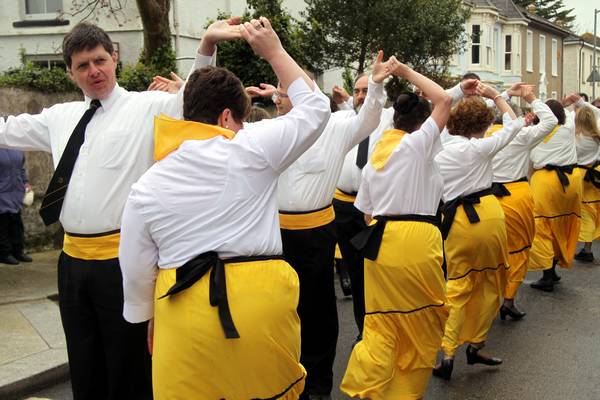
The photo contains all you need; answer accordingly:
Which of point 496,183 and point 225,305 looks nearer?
point 225,305

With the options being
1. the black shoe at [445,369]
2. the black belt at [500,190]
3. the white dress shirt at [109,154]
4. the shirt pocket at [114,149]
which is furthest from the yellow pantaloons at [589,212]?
the shirt pocket at [114,149]

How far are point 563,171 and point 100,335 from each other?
6.29 meters

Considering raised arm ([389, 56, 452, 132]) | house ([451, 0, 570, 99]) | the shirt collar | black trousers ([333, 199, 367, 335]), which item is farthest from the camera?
house ([451, 0, 570, 99])

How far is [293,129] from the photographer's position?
9.09 feet

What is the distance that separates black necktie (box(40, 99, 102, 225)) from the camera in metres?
3.61

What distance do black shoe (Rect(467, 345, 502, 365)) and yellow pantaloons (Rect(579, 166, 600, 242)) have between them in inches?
198

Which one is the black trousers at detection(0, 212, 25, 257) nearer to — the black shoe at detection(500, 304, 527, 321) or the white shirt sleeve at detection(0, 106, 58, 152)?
the white shirt sleeve at detection(0, 106, 58, 152)

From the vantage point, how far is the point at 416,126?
4.56 m

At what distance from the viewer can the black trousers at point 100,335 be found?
3549 millimetres

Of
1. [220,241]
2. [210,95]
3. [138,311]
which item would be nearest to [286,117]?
[210,95]

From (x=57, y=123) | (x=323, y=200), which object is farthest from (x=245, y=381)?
(x=323, y=200)

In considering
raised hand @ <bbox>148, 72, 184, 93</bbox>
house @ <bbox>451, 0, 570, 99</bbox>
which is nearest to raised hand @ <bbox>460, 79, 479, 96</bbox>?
raised hand @ <bbox>148, 72, 184, 93</bbox>

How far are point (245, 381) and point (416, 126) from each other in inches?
93.2

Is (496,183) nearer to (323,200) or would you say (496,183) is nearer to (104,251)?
(323,200)
